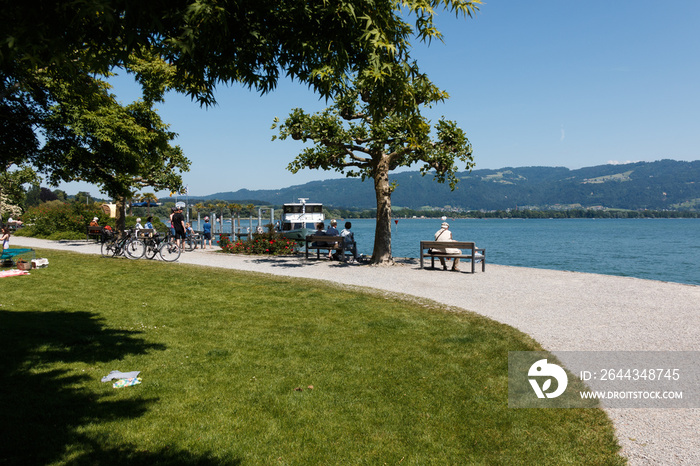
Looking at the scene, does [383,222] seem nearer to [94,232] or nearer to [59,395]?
[59,395]

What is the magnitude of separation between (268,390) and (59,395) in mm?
2052

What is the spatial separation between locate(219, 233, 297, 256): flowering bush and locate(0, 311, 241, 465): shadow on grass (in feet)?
46.3

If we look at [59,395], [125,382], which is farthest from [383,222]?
[59,395]

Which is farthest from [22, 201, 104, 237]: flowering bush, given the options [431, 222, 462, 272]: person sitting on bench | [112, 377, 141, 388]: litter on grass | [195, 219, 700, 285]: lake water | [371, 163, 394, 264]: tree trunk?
[112, 377, 141, 388]: litter on grass

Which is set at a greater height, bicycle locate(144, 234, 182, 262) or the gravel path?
bicycle locate(144, 234, 182, 262)

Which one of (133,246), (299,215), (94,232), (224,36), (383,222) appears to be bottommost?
(133,246)

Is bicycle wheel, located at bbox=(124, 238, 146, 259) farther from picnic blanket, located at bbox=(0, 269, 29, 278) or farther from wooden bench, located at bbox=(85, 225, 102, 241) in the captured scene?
wooden bench, located at bbox=(85, 225, 102, 241)

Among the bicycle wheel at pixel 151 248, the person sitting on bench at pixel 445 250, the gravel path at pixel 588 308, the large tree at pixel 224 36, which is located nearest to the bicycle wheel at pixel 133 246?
the bicycle wheel at pixel 151 248

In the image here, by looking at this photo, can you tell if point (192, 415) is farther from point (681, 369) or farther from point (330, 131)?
point (330, 131)

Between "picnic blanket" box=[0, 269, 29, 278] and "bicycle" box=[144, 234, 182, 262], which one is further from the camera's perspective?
"bicycle" box=[144, 234, 182, 262]

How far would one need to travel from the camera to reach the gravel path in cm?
425

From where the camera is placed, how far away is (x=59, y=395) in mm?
4582

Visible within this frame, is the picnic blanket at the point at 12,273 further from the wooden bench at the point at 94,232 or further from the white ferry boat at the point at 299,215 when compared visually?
the white ferry boat at the point at 299,215

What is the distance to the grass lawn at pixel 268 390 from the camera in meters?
3.76
